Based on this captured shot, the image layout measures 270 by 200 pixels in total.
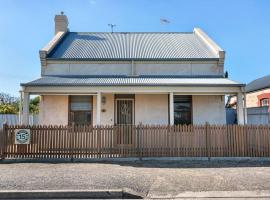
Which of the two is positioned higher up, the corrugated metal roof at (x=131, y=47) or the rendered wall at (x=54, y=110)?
the corrugated metal roof at (x=131, y=47)

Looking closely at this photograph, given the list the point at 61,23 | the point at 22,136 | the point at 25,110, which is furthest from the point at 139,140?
the point at 61,23

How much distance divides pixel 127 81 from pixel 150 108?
2.02 metres

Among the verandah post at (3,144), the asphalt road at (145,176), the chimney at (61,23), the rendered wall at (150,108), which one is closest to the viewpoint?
the asphalt road at (145,176)

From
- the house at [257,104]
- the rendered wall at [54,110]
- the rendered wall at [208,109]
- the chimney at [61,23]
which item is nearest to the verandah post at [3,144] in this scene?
the rendered wall at [54,110]

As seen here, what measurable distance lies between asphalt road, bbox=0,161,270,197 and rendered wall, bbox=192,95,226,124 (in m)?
4.21

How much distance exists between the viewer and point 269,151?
1240 cm

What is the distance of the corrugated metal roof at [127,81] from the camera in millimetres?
13727

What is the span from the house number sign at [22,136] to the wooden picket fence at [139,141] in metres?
0.15

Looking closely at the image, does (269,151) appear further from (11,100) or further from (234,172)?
(11,100)

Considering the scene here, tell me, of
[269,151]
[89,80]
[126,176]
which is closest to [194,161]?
[269,151]

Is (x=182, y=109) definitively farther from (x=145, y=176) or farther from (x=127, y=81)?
(x=145, y=176)

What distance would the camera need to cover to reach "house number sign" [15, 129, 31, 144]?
39.9 feet

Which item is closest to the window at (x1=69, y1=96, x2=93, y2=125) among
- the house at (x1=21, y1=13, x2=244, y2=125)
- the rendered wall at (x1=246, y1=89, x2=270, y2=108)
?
the house at (x1=21, y1=13, x2=244, y2=125)

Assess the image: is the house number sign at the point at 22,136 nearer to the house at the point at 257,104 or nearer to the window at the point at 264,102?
the house at the point at 257,104
